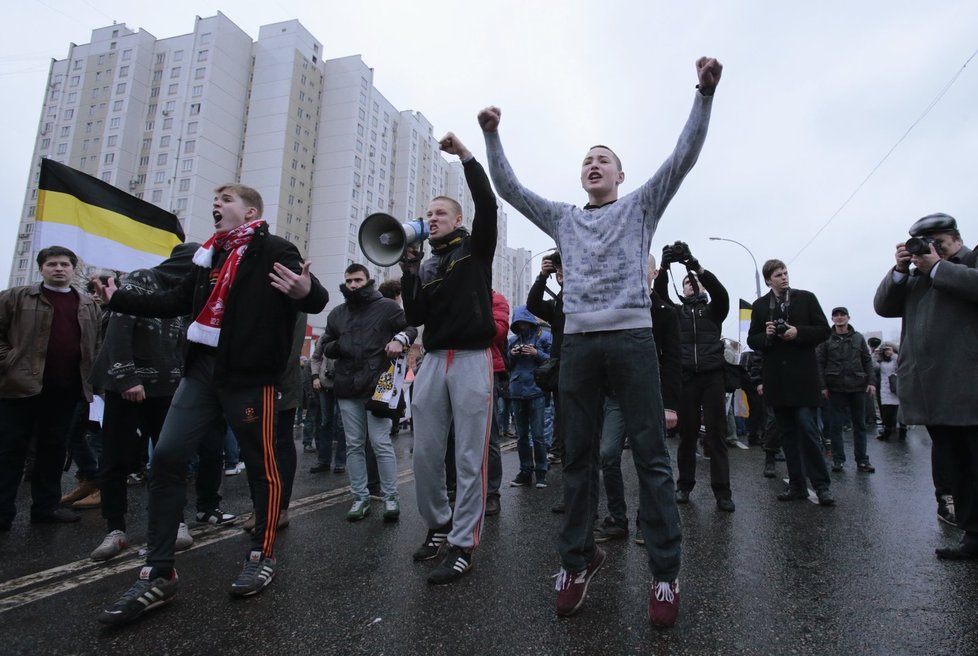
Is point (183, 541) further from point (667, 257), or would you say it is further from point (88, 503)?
point (667, 257)

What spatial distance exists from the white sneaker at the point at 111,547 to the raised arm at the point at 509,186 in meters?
3.34

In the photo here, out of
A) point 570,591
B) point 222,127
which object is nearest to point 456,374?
point 570,591

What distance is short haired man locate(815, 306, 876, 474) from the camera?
7.46m

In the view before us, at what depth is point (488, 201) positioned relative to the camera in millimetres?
3029

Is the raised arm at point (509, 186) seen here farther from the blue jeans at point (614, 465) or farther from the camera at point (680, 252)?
the blue jeans at point (614, 465)

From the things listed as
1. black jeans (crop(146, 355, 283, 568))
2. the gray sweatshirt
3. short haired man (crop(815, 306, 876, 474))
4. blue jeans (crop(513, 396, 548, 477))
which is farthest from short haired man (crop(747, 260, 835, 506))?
black jeans (crop(146, 355, 283, 568))

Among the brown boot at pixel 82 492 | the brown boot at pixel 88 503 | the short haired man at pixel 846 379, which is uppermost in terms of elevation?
the short haired man at pixel 846 379

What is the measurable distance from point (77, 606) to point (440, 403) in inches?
80.8

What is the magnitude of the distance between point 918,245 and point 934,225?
1.36 ft

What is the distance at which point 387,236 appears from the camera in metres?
3.75

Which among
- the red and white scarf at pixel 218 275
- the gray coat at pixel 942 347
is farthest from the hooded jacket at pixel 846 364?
the red and white scarf at pixel 218 275

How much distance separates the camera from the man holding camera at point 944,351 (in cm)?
325

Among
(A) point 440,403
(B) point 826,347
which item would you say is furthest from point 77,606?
(B) point 826,347

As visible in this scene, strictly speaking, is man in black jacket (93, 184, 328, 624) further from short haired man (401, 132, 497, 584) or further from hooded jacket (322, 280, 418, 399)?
hooded jacket (322, 280, 418, 399)
